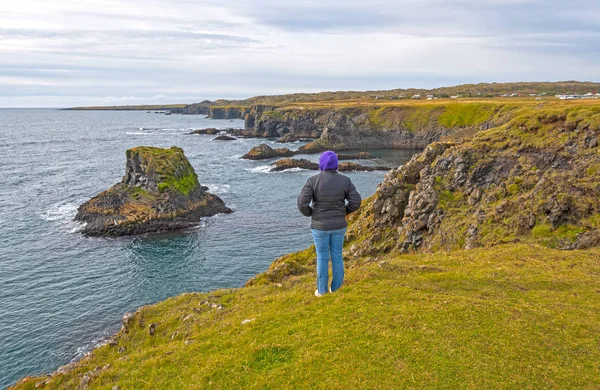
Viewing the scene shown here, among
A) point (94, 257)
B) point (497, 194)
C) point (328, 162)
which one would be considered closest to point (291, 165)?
point (94, 257)

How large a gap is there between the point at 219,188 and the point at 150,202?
22.8 meters

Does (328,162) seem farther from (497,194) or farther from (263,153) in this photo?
(263,153)

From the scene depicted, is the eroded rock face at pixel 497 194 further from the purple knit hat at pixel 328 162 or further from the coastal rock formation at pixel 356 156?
the coastal rock formation at pixel 356 156

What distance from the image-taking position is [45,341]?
110 feet

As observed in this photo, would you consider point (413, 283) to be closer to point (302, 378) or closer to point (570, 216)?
point (302, 378)

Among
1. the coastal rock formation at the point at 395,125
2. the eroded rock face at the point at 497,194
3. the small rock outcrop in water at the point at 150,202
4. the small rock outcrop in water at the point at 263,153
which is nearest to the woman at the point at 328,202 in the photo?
the eroded rock face at the point at 497,194

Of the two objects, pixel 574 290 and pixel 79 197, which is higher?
pixel 574 290

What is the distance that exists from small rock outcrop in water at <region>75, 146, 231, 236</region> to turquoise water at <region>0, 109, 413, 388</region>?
2521mm

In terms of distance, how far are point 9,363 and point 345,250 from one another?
27.5m

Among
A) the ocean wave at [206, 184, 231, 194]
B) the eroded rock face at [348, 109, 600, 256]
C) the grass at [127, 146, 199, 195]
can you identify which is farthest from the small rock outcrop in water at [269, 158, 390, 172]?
the eroded rock face at [348, 109, 600, 256]

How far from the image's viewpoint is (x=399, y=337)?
481 inches

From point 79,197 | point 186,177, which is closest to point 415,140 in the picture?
point 186,177

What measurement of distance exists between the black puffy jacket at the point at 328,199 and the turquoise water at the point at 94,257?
27231 millimetres

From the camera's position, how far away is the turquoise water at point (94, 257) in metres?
34.8
